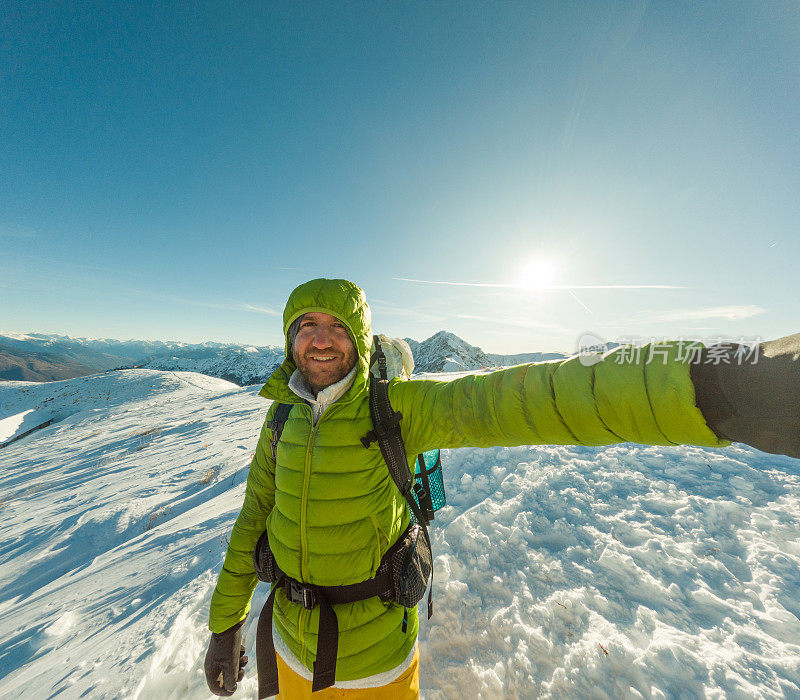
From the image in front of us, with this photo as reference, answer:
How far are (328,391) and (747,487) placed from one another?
602 cm

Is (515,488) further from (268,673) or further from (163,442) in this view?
(163,442)

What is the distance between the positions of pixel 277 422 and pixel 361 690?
5.79 ft

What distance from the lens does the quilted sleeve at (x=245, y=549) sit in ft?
7.42

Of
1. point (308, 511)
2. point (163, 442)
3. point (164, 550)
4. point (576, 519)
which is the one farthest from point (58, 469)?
point (576, 519)

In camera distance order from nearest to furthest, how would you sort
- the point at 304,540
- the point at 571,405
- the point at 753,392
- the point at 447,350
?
the point at 753,392 < the point at 571,405 < the point at 304,540 < the point at 447,350

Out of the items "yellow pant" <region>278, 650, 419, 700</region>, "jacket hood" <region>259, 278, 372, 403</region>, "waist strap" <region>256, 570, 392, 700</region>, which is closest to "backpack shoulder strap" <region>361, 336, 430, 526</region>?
"jacket hood" <region>259, 278, 372, 403</region>

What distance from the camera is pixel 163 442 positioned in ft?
36.4

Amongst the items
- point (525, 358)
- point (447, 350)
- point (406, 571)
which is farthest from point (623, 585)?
point (447, 350)

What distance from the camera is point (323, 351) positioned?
2254 millimetres

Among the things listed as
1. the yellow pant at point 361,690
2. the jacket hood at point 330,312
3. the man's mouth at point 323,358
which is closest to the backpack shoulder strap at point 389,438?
the jacket hood at point 330,312

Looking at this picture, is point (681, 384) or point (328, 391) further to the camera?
point (328, 391)

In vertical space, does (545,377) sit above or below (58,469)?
above

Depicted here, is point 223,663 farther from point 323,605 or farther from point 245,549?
point 323,605

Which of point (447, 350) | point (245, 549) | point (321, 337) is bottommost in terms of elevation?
point (245, 549)
